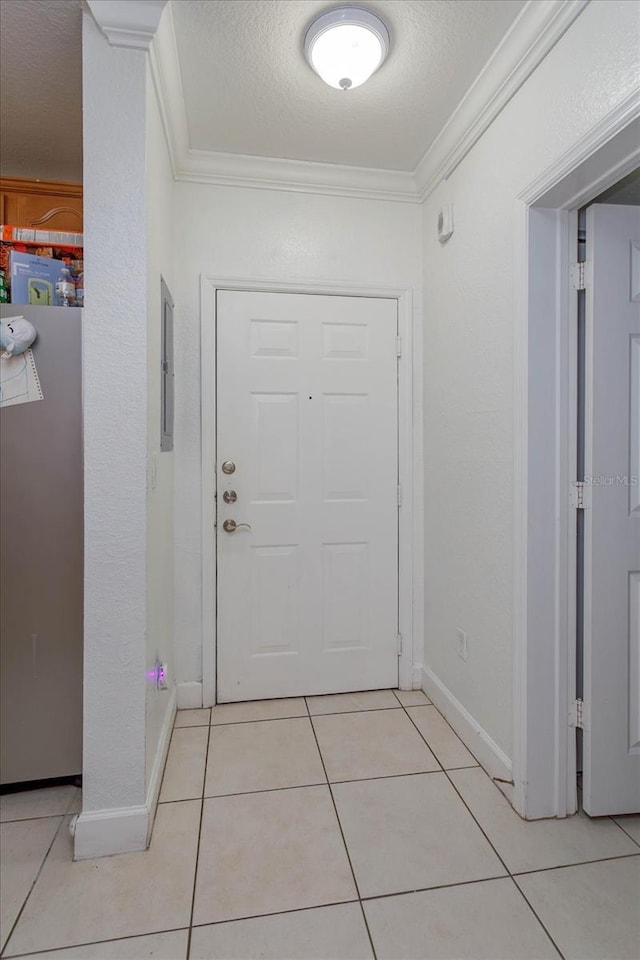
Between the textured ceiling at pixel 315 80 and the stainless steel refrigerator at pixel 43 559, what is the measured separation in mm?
1003

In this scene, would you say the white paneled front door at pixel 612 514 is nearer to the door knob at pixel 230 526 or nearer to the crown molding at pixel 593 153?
the crown molding at pixel 593 153

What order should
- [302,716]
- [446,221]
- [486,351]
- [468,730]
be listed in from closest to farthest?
[486,351]
[468,730]
[446,221]
[302,716]

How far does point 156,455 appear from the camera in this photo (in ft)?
5.73

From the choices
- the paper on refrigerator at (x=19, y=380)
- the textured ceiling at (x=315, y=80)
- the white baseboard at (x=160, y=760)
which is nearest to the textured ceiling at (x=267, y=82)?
the textured ceiling at (x=315, y=80)

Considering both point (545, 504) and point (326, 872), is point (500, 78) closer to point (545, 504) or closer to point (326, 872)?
point (545, 504)

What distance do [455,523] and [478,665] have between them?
0.59 metres

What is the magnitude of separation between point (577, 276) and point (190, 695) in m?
2.33

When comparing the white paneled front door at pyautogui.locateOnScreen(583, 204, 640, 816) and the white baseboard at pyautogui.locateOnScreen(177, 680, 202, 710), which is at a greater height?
the white paneled front door at pyautogui.locateOnScreen(583, 204, 640, 816)

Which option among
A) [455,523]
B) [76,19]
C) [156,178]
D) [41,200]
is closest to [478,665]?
[455,523]

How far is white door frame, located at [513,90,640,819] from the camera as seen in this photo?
162 cm

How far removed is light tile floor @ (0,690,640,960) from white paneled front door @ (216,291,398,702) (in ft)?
1.75

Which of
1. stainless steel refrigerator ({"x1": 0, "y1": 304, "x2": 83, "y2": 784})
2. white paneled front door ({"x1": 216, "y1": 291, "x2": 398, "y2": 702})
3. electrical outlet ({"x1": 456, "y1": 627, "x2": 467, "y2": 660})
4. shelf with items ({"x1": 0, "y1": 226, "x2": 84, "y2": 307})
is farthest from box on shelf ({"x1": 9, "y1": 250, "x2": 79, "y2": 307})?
electrical outlet ({"x1": 456, "y1": 627, "x2": 467, "y2": 660})

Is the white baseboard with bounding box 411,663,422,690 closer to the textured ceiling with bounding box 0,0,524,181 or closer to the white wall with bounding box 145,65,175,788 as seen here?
the white wall with bounding box 145,65,175,788

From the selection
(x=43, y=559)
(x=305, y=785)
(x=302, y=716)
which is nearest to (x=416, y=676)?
(x=302, y=716)
